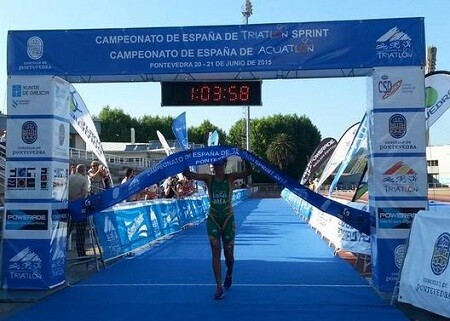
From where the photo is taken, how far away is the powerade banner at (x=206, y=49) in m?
8.62

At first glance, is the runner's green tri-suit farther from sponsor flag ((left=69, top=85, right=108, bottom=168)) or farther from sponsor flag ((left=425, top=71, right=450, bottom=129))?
sponsor flag ((left=425, top=71, right=450, bottom=129))

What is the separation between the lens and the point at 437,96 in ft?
43.3

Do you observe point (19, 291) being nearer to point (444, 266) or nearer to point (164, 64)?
point (164, 64)

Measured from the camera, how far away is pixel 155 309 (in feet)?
23.7

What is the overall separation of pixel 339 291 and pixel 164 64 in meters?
4.36

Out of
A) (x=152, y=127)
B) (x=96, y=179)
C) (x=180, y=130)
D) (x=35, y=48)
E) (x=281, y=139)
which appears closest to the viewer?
(x=35, y=48)

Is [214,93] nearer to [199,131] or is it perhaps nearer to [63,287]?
[63,287]

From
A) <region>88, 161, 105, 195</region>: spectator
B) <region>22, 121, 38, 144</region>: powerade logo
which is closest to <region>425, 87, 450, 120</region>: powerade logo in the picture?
<region>88, 161, 105, 195</region>: spectator

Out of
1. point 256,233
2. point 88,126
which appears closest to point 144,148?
point 256,233

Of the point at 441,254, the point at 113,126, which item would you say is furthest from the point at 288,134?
the point at 441,254

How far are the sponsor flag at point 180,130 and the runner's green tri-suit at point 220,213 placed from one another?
13.7m

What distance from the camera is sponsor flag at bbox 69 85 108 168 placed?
31.1 feet

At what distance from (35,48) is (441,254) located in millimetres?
6632

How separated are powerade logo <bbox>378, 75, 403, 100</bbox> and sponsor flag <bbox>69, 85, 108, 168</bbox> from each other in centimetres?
494
